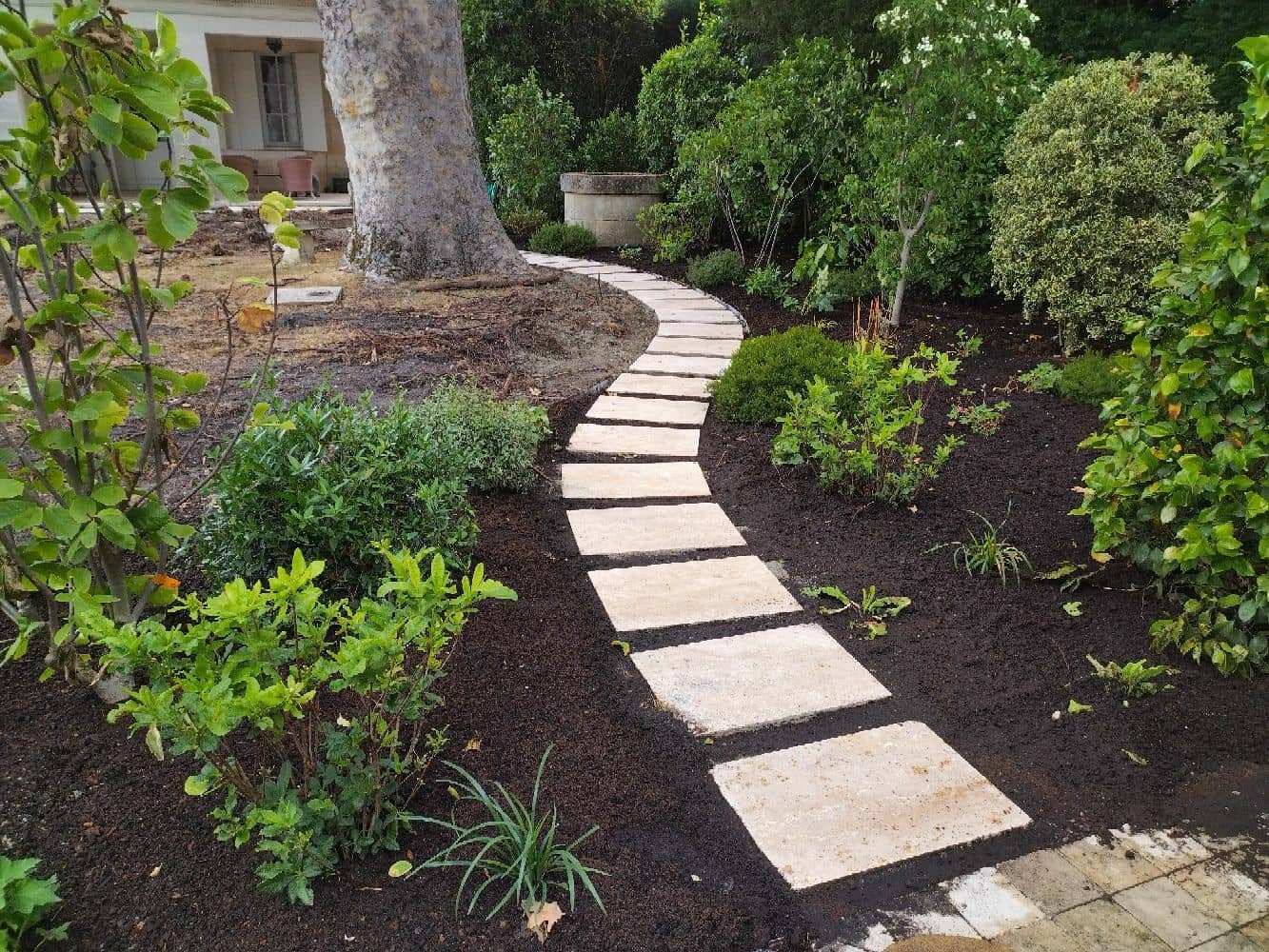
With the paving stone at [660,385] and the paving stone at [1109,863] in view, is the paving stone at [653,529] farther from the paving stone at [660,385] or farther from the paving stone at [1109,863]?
the paving stone at [1109,863]

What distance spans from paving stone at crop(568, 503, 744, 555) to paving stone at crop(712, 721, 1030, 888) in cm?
116

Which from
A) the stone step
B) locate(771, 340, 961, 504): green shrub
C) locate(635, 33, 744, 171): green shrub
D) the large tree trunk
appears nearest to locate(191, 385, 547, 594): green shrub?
locate(771, 340, 961, 504): green shrub

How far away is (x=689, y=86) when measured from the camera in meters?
9.80

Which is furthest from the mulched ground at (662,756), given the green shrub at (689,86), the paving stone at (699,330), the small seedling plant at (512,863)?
the green shrub at (689,86)

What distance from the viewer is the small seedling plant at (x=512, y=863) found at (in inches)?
63.1

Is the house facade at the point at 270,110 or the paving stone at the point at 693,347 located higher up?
the house facade at the point at 270,110

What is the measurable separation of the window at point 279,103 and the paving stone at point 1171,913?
18075mm

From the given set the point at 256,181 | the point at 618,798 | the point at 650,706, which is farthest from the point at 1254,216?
the point at 256,181

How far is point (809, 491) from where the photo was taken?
361cm

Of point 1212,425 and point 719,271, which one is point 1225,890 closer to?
point 1212,425

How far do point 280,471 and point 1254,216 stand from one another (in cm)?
283

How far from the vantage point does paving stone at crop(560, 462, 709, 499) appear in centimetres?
362

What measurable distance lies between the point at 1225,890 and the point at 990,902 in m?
0.51

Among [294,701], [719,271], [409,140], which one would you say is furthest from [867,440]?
[409,140]
